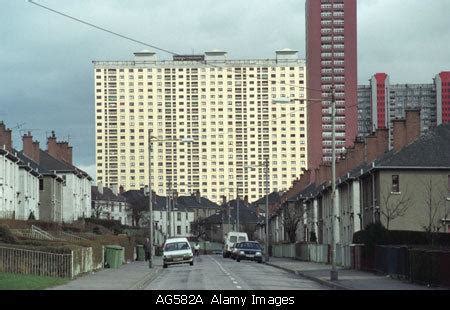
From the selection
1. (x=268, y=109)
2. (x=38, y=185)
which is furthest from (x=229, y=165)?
(x=38, y=185)

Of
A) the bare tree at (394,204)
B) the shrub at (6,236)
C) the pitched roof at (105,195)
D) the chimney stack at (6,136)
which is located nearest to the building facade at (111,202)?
the pitched roof at (105,195)

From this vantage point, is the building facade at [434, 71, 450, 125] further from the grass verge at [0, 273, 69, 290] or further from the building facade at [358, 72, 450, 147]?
the grass verge at [0, 273, 69, 290]

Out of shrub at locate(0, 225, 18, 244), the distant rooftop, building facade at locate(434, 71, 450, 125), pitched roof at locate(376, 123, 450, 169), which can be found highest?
the distant rooftop

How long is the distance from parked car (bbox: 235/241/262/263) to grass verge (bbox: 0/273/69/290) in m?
40.5

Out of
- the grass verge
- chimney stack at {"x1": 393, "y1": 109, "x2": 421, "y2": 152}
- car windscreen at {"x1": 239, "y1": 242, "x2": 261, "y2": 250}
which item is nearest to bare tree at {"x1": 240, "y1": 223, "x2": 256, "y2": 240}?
car windscreen at {"x1": 239, "y1": 242, "x2": 261, "y2": 250}

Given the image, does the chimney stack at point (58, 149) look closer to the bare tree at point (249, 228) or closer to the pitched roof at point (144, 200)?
the pitched roof at point (144, 200)

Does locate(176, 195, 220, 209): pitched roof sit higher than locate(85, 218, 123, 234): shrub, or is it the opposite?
locate(176, 195, 220, 209): pitched roof

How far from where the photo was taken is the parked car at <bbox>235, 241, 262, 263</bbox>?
75956mm

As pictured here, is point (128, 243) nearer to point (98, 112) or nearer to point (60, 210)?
point (60, 210)

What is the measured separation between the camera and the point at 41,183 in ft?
285

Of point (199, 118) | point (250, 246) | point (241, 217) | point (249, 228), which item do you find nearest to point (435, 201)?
point (250, 246)

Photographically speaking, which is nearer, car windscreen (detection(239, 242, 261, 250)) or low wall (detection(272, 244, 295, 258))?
car windscreen (detection(239, 242, 261, 250))

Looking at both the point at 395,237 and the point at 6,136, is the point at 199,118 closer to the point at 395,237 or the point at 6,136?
the point at 6,136
